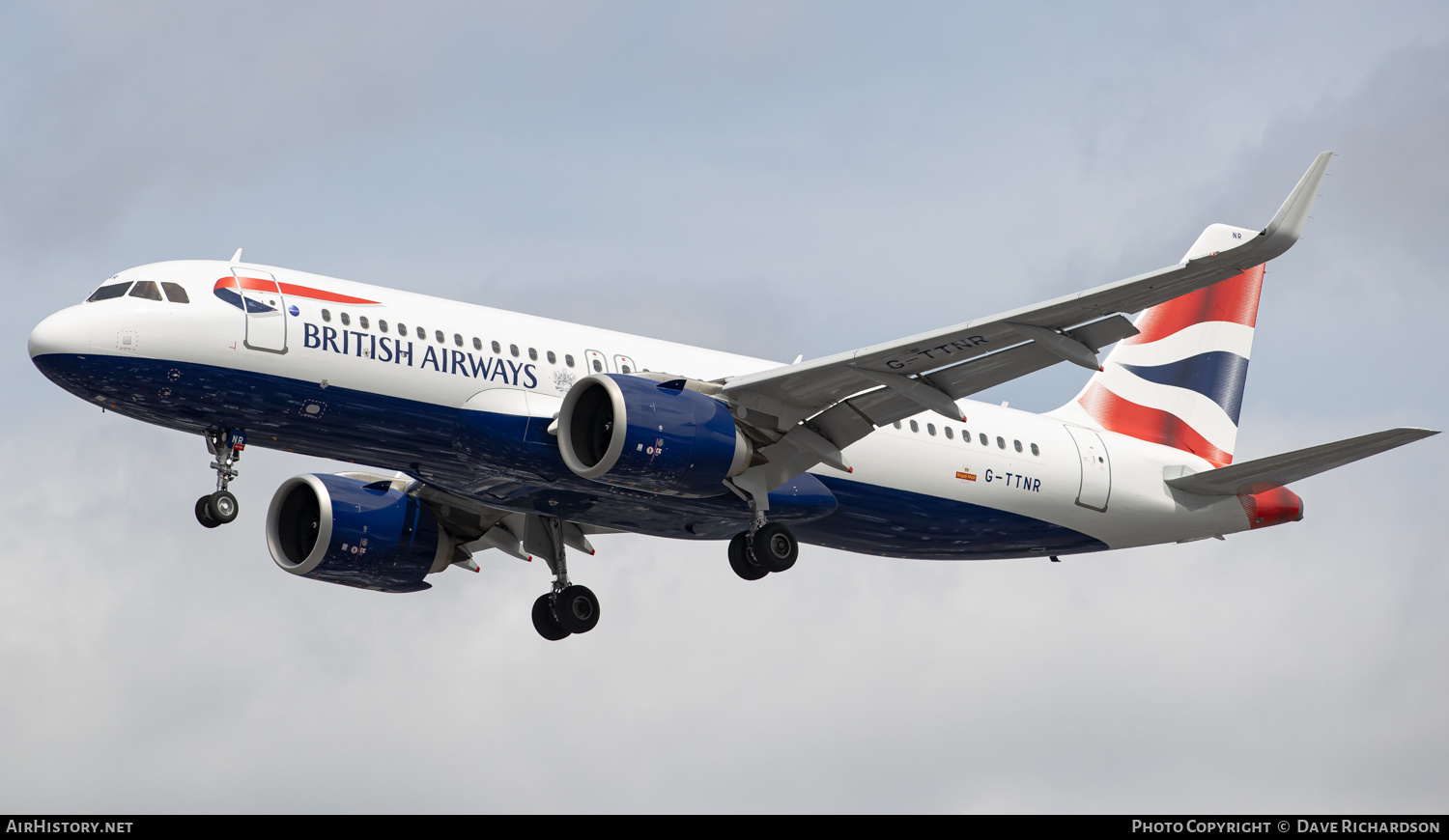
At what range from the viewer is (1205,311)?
4112 cm

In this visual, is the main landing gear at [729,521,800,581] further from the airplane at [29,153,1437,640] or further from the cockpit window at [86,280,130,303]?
the cockpit window at [86,280,130,303]

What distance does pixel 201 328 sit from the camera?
28.7 metres

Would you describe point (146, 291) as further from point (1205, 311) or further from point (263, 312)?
point (1205, 311)

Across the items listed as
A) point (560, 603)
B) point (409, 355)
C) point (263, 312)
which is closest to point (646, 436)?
point (409, 355)

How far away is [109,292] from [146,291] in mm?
653

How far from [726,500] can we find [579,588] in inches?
234

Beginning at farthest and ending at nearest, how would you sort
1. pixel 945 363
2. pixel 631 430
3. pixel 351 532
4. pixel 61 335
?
pixel 351 532, pixel 945 363, pixel 631 430, pixel 61 335

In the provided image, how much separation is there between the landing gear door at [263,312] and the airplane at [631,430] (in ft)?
0.12

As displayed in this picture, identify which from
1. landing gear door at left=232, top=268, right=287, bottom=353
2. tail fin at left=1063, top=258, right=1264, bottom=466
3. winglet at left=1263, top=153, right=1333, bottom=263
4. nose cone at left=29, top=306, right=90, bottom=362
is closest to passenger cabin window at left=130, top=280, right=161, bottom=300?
nose cone at left=29, top=306, right=90, bottom=362

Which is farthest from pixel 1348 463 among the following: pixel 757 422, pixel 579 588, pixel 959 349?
pixel 579 588

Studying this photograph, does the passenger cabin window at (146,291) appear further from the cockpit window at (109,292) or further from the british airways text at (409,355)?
the british airways text at (409,355)

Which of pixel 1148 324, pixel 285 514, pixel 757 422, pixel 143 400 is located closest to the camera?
pixel 143 400

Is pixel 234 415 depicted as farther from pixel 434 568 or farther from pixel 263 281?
pixel 434 568

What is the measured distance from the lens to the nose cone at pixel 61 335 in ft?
92.5
